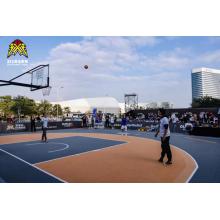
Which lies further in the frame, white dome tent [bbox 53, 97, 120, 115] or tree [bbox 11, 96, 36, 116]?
white dome tent [bbox 53, 97, 120, 115]

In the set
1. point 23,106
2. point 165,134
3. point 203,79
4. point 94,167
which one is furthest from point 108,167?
point 23,106

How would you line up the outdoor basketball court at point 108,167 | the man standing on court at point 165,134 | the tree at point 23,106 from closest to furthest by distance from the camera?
the outdoor basketball court at point 108,167, the man standing on court at point 165,134, the tree at point 23,106

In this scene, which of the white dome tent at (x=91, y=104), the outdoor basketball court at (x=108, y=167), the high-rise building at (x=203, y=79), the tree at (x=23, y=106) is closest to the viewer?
the outdoor basketball court at (x=108, y=167)

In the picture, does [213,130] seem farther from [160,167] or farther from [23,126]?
[23,126]

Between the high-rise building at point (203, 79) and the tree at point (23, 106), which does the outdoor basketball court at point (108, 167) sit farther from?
the tree at point (23, 106)

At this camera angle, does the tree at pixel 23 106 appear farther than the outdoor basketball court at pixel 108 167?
Yes

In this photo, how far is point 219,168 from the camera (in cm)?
721

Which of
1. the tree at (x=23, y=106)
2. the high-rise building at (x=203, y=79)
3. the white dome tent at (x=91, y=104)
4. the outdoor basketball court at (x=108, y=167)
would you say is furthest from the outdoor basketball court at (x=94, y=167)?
the white dome tent at (x=91, y=104)

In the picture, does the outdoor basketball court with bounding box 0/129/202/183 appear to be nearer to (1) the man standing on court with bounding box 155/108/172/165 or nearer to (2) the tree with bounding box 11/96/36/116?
(1) the man standing on court with bounding box 155/108/172/165

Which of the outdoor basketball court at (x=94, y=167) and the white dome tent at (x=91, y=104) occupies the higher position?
the white dome tent at (x=91, y=104)

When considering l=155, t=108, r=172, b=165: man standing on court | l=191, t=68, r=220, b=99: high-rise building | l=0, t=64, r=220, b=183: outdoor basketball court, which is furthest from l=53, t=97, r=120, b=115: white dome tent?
l=155, t=108, r=172, b=165: man standing on court

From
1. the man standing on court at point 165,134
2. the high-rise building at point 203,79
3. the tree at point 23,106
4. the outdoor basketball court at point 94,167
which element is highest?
the high-rise building at point 203,79
